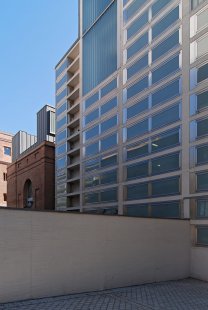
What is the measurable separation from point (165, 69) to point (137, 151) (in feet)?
18.9

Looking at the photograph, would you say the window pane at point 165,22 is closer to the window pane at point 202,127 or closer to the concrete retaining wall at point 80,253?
the window pane at point 202,127

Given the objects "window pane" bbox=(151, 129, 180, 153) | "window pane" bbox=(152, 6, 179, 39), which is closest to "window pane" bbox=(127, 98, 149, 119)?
"window pane" bbox=(151, 129, 180, 153)

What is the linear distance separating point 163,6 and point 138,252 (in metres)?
15.6

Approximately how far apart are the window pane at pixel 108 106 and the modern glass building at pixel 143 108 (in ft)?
0.28

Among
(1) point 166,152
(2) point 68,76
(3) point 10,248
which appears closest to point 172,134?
(1) point 166,152

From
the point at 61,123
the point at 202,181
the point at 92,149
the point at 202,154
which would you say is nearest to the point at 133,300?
the point at 202,181

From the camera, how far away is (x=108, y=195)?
78.6 feet

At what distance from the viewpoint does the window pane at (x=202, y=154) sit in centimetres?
1506

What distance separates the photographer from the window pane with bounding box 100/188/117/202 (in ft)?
75.8

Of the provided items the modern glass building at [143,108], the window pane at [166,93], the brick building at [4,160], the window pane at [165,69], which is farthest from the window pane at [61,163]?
the brick building at [4,160]

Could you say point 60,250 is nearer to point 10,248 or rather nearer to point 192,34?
point 10,248

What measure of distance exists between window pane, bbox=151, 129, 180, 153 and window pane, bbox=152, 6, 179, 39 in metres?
6.97

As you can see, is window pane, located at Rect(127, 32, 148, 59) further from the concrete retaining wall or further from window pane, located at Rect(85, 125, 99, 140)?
the concrete retaining wall

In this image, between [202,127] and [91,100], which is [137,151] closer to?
[202,127]
